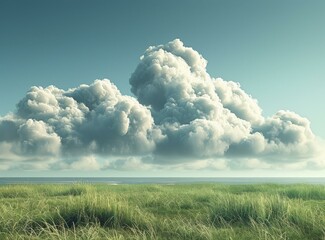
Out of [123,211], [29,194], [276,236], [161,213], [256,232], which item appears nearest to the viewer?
[276,236]

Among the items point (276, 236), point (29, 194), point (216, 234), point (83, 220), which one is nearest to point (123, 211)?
point (83, 220)

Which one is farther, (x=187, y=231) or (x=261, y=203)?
(x=261, y=203)

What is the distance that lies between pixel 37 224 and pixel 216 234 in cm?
472

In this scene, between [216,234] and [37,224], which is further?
[37,224]

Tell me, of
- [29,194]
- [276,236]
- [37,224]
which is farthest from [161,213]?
[29,194]

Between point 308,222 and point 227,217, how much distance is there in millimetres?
2243

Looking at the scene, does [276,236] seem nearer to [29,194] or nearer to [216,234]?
[216,234]

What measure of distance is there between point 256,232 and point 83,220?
4.65 meters

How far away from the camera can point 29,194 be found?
23344mm

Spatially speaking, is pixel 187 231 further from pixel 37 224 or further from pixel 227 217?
pixel 37 224

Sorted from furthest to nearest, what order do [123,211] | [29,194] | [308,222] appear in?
[29,194], [123,211], [308,222]

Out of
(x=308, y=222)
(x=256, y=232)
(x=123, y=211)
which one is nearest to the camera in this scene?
(x=256, y=232)

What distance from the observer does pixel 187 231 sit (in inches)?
375

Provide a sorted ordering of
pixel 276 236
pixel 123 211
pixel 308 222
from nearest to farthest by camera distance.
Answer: pixel 276 236
pixel 308 222
pixel 123 211
